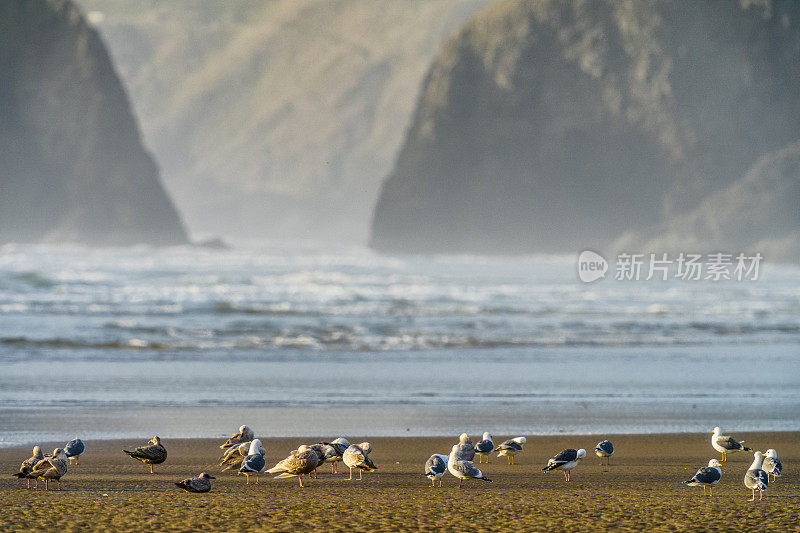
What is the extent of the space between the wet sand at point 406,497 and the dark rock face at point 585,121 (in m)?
73.5

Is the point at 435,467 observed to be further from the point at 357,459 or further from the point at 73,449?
the point at 73,449

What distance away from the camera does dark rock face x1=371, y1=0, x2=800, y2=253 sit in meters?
80.4

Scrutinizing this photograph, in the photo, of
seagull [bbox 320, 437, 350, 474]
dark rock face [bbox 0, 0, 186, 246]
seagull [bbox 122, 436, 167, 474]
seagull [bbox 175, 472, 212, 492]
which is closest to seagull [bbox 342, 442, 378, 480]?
seagull [bbox 320, 437, 350, 474]

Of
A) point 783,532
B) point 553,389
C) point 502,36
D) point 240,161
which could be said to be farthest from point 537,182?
point 240,161

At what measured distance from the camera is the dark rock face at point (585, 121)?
80.4 m

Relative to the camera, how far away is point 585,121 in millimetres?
85438

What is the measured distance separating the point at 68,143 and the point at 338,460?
84.4 meters

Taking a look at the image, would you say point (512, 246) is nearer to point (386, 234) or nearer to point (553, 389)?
point (386, 234)

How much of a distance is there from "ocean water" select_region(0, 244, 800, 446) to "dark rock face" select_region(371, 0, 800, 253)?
53285 mm

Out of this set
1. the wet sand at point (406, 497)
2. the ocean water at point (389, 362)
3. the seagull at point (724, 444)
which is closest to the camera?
the wet sand at point (406, 497)

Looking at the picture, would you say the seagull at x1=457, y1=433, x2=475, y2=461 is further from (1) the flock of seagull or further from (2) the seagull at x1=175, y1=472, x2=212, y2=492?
(2) the seagull at x1=175, y1=472, x2=212, y2=492

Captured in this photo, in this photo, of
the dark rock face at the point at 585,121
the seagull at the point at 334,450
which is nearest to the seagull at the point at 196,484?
the seagull at the point at 334,450

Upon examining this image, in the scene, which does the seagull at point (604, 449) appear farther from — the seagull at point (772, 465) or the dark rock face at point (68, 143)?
the dark rock face at point (68, 143)

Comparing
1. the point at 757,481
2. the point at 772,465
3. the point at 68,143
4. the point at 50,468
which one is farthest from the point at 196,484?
the point at 68,143
